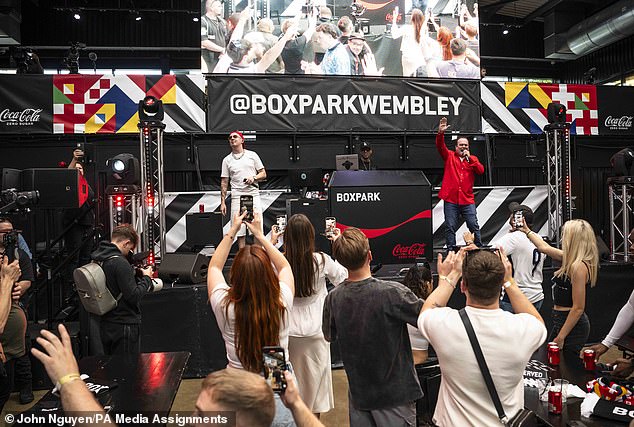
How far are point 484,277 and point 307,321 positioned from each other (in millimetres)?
1392

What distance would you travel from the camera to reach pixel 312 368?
3188 mm

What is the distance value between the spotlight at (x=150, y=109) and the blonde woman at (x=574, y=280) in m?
4.46

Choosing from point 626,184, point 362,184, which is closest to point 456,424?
point 362,184

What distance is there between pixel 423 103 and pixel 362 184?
10.5 feet

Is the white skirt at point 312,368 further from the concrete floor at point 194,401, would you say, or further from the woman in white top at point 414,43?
the woman in white top at point 414,43

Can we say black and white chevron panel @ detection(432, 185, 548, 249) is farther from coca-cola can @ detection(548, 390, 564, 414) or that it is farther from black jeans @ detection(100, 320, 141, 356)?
coca-cola can @ detection(548, 390, 564, 414)

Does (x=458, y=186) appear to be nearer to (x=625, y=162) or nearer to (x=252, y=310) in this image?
(x=625, y=162)

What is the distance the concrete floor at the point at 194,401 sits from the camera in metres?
4.21

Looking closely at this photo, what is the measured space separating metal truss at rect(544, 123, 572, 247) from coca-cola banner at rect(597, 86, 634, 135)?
7.25 ft

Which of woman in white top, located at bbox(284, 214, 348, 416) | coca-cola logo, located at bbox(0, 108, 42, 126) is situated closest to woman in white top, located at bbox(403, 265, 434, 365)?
woman in white top, located at bbox(284, 214, 348, 416)

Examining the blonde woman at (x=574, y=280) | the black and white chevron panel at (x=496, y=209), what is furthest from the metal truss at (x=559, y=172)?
the blonde woman at (x=574, y=280)

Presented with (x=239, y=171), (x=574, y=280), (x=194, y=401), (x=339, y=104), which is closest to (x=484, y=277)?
(x=574, y=280)

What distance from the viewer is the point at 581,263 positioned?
356 cm

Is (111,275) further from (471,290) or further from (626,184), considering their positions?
(626,184)
